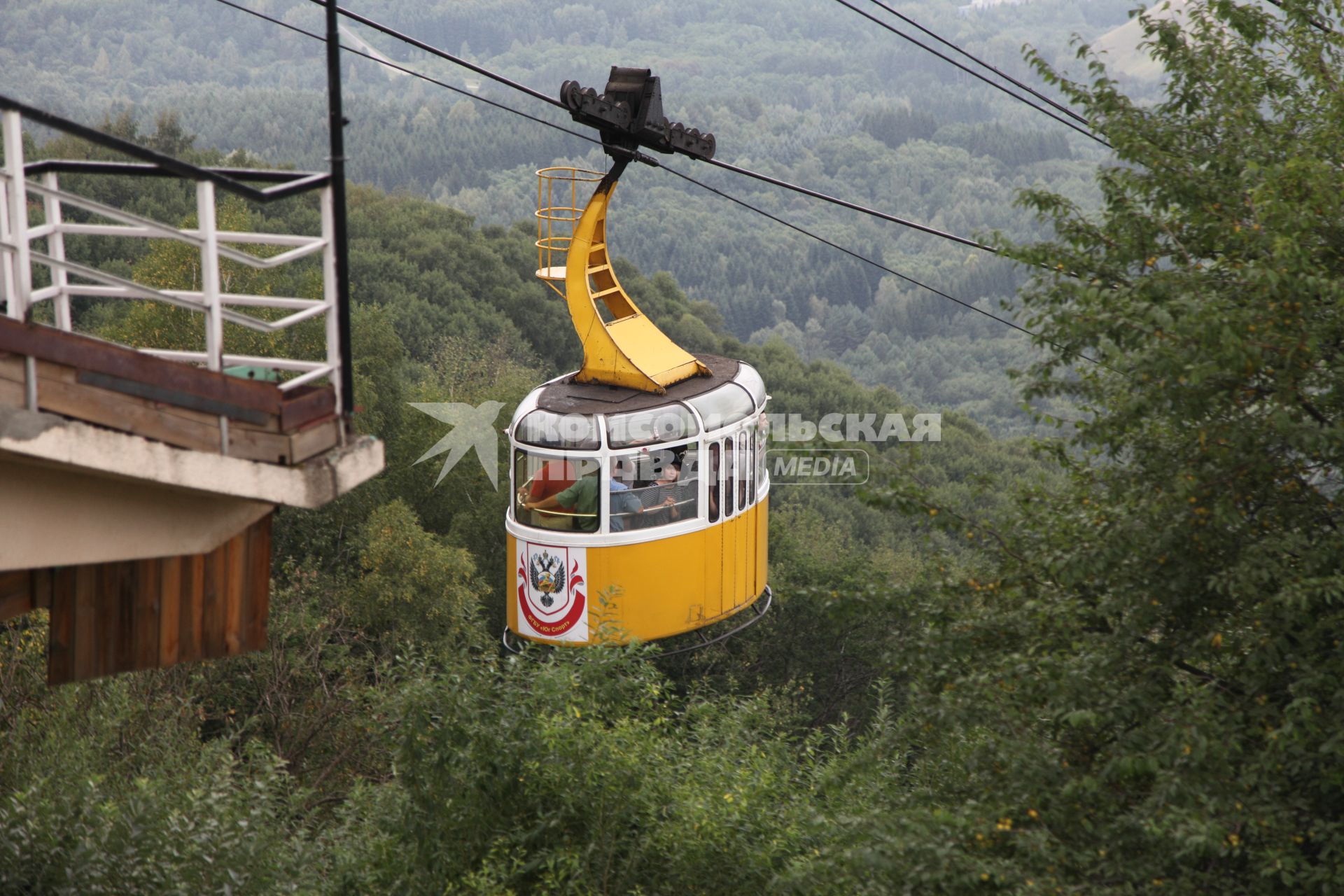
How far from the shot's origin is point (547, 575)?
1209cm

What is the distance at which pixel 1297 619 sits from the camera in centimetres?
596

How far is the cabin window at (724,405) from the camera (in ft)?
39.9

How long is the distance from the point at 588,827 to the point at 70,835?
3442 mm

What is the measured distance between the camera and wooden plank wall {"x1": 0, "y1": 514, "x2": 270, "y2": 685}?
4840mm

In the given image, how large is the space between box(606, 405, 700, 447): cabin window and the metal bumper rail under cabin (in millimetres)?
6658

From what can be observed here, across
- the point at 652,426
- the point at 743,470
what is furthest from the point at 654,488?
the point at 743,470

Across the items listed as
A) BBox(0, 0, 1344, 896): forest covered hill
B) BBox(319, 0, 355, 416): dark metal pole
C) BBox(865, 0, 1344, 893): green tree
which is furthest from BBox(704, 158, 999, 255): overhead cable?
BBox(319, 0, 355, 416): dark metal pole

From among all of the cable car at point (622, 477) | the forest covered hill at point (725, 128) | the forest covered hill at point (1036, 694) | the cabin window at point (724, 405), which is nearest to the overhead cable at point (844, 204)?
the cable car at point (622, 477)

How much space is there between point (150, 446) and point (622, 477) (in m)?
8.10

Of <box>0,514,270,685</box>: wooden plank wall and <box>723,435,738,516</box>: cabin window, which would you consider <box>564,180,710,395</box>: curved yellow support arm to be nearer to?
<box>723,435,738,516</box>: cabin window

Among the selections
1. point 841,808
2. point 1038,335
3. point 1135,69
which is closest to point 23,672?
point 841,808

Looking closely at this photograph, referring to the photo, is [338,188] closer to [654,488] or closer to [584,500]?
[584,500]

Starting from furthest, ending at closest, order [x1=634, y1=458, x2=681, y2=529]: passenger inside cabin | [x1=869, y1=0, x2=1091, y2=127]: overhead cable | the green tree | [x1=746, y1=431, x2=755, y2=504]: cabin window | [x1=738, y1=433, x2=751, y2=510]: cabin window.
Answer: [x1=746, y1=431, x2=755, y2=504]: cabin window
[x1=738, y1=433, x2=751, y2=510]: cabin window
[x1=634, y1=458, x2=681, y2=529]: passenger inside cabin
[x1=869, y1=0, x2=1091, y2=127]: overhead cable
the green tree

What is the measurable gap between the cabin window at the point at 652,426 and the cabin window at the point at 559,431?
0.57 feet
